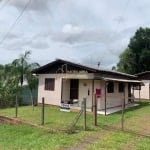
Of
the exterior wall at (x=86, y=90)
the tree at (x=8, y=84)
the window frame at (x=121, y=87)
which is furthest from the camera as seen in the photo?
the window frame at (x=121, y=87)

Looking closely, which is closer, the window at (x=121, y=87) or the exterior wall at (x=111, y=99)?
the exterior wall at (x=111, y=99)

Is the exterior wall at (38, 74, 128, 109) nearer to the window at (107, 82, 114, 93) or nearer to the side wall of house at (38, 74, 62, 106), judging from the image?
the side wall of house at (38, 74, 62, 106)

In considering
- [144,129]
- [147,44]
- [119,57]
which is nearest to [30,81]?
[144,129]

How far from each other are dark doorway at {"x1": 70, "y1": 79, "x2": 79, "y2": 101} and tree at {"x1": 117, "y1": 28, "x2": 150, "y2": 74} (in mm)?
24040

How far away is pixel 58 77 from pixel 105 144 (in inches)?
493

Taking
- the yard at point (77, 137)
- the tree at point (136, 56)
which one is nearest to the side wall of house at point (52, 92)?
the yard at point (77, 137)

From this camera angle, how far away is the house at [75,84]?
2000 cm

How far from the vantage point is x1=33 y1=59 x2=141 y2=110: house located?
20000mm

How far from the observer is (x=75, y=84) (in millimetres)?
21703

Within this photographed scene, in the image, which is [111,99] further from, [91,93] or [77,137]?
[77,137]

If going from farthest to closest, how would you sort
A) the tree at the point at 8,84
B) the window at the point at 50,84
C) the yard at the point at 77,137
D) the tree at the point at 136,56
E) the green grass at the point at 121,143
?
the tree at the point at 136,56 → the tree at the point at 8,84 → the window at the point at 50,84 → the yard at the point at 77,137 → the green grass at the point at 121,143

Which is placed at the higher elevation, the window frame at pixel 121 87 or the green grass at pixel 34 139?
the window frame at pixel 121 87

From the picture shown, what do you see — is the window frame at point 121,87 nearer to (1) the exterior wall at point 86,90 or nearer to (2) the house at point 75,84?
(2) the house at point 75,84

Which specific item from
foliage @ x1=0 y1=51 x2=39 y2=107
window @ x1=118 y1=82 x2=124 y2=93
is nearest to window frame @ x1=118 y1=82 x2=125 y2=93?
window @ x1=118 y1=82 x2=124 y2=93
